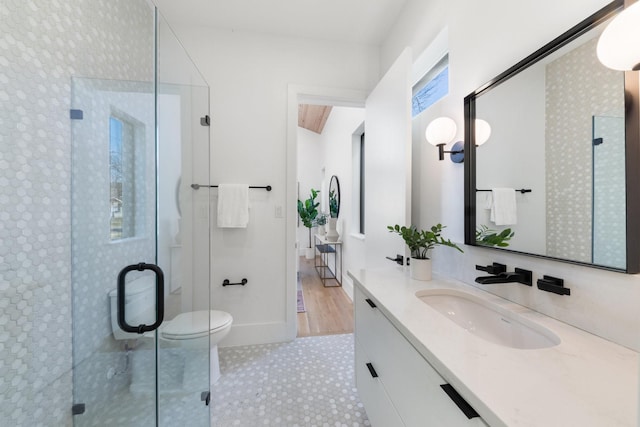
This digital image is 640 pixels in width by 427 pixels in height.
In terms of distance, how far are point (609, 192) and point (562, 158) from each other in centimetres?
18

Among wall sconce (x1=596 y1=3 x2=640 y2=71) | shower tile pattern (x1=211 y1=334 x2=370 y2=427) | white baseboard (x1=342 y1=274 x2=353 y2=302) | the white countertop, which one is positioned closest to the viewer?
the white countertop

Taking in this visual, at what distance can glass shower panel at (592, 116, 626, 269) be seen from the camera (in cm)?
70

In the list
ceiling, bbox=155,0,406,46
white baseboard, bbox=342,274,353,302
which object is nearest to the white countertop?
ceiling, bbox=155,0,406,46

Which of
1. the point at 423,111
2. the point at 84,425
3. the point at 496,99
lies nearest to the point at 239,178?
the point at 423,111

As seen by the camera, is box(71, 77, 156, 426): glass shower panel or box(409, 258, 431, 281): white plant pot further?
box(409, 258, 431, 281): white plant pot

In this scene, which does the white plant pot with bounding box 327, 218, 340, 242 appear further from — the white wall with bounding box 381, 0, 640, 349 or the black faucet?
the black faucet

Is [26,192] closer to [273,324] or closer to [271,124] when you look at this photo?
[271,124]

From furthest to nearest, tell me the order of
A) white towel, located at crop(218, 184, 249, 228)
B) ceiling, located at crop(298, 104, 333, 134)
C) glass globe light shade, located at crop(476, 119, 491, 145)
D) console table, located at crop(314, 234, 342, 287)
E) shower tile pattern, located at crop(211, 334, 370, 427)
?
ceiling, located at crop(298, 104, 333, 134), console table, located at crop(314, 234, 342, 287), white towel, located at crop(218, 184, 249, 228), shower tile pattern, located at crop(211, 334, 370, 427), glass globe light shade, located at crop(476, 119, 491, 145)

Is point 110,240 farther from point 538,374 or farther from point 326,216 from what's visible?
point 326,216

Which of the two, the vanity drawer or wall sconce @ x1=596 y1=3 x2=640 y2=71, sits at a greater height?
wall sconce @ x1=596 y1=3 x2=640 y2=71

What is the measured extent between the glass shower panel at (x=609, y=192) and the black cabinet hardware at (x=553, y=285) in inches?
5.1

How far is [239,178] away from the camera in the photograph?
2205 millimetres

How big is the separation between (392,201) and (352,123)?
2.05 metres

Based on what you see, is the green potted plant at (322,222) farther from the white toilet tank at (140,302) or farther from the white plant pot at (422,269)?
the white toilet tank at (140,302)
